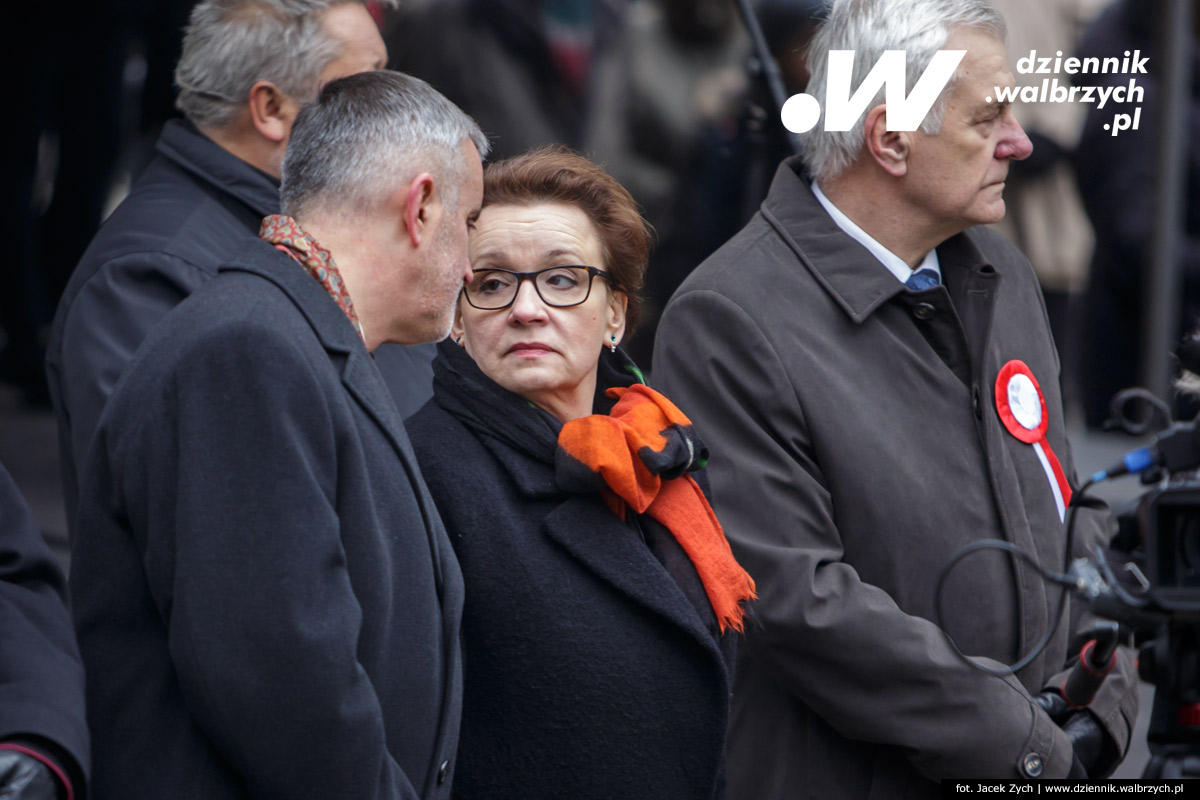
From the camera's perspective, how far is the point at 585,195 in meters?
2.48

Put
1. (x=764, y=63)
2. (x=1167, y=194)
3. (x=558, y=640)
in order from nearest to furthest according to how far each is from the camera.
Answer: (x=558, y=640), (x=764, y=63), (x=1167, y=194)

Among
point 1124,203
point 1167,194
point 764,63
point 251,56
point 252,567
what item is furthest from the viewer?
point 1124,203

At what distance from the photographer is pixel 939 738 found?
7.80 ft

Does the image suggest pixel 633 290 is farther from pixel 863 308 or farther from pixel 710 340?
pixel 863 308

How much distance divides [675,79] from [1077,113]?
5.94 feet

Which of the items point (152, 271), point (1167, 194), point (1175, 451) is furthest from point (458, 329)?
point (1167, 194)

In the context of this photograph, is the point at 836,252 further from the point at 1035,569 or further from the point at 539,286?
the point at 1035,569

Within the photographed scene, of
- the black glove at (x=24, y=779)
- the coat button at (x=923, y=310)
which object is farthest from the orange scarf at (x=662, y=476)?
the black glove at (x=24, y=779)

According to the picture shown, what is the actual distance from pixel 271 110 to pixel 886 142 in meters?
1.25

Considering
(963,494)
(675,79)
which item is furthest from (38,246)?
(963,494)

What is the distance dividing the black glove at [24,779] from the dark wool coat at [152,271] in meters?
0.94

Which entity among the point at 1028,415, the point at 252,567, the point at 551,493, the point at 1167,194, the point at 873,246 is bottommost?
the point at 252,567

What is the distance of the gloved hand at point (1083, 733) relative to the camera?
2508 millimetres

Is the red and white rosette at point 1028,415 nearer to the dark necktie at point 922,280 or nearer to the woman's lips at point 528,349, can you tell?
the dark necktie at point 922,280
